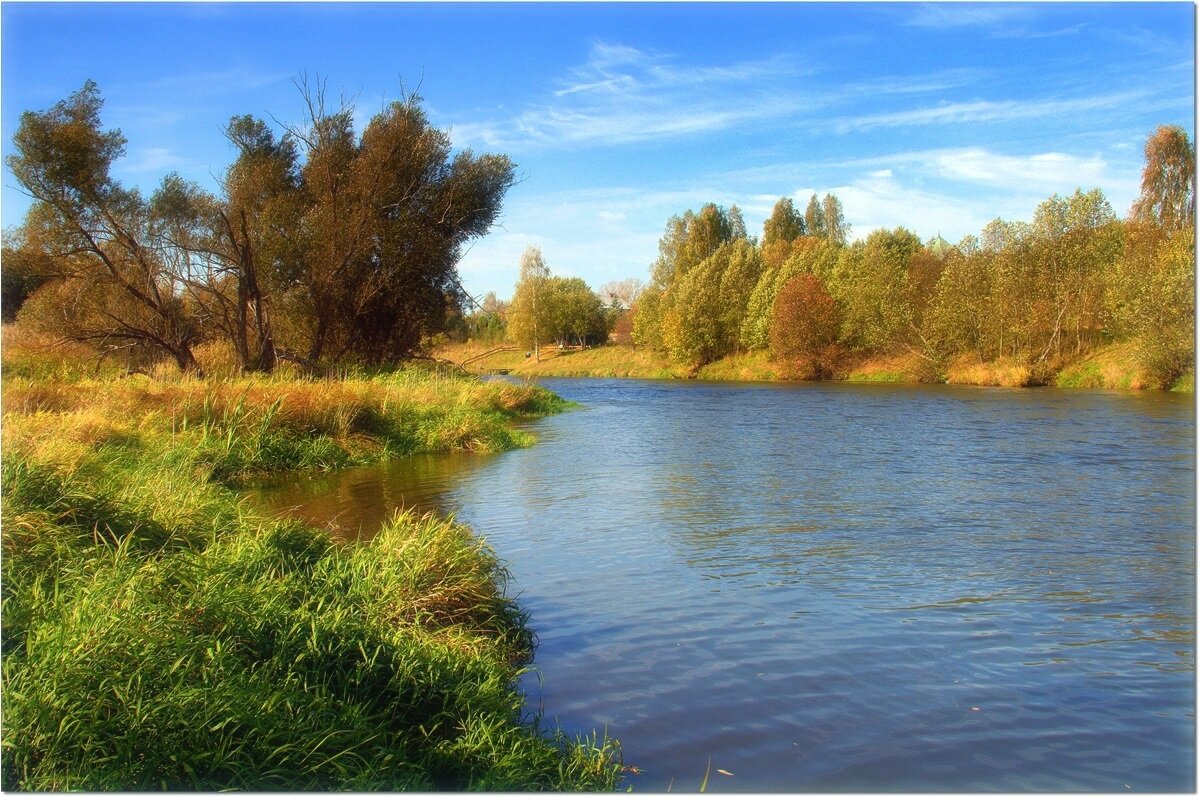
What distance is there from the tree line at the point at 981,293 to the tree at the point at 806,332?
89mm

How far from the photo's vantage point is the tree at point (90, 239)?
21.0 m

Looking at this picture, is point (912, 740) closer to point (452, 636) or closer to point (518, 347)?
point (452, 636)

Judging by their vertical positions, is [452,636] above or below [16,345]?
below

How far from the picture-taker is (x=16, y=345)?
74.8 feet

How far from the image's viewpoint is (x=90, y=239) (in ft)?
70.9

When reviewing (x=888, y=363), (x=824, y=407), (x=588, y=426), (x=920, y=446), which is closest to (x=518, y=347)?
(x=888, y=363)

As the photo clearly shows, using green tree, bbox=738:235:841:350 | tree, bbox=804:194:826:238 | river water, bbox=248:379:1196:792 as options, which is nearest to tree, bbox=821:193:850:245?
tree, bbox=804:194:826:238

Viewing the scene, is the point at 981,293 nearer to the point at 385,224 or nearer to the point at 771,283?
the point at 771,283

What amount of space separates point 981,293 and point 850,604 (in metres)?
46.5

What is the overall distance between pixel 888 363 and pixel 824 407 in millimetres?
25330

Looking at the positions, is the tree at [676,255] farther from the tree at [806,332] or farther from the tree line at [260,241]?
the tree line at [260,241]

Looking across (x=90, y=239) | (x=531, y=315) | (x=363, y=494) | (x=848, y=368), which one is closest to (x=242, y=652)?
(x=363, y=494)

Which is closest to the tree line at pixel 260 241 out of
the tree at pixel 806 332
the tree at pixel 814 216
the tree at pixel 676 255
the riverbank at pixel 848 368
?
the riverbank at pixel 848 368

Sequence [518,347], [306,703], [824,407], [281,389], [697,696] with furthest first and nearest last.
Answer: [518,347]
[824,407]
[281,389]
[697,696]
[306,703]
